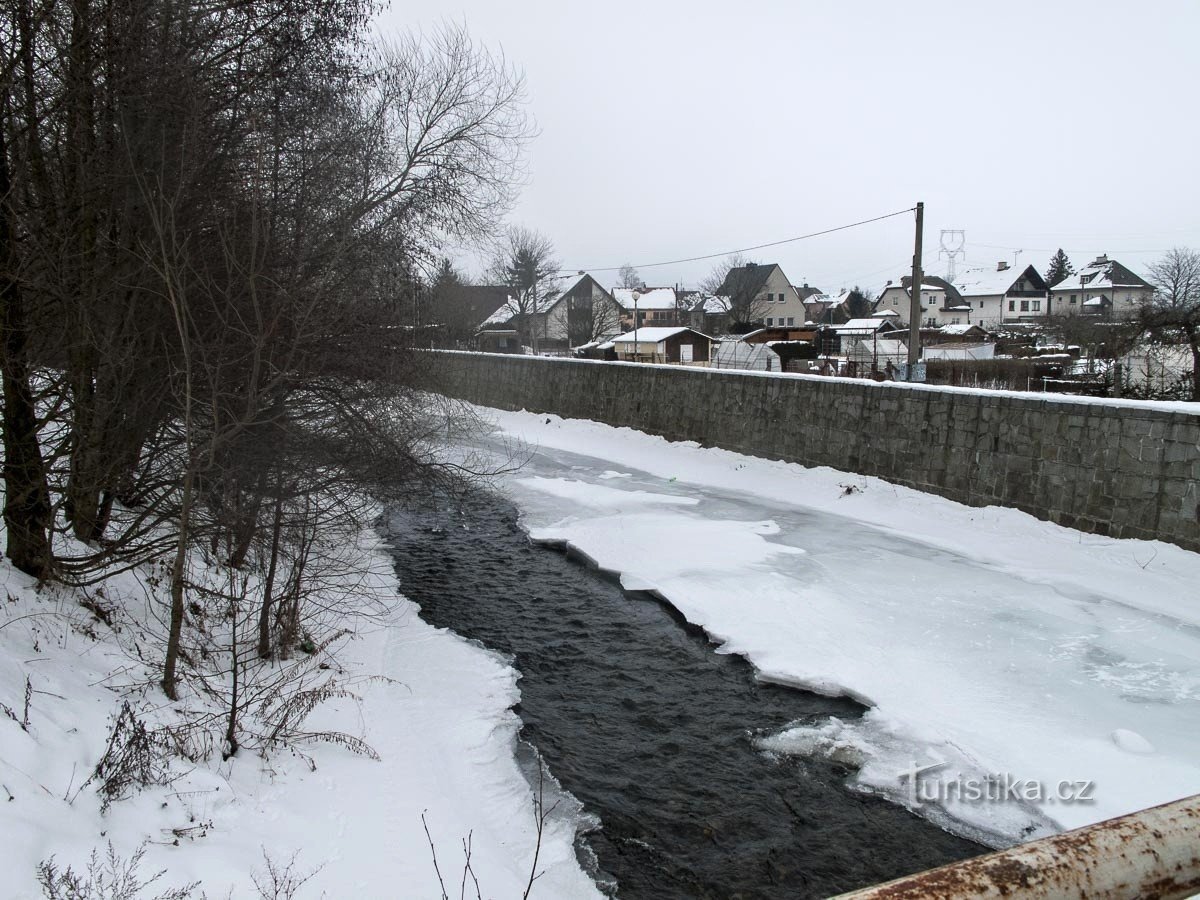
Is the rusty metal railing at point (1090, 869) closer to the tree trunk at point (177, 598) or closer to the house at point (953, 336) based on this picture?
the tree trunk at point (177, 598)

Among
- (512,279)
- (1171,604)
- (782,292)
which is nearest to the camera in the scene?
(1171,604)

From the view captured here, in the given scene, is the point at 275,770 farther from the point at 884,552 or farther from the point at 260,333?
the point at 884,552

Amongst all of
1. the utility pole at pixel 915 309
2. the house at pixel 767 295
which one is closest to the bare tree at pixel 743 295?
the house at pixel 767 295

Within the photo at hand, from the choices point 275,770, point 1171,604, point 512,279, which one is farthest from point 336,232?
point 512,279

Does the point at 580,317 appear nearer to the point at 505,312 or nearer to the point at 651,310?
the point at 505,312

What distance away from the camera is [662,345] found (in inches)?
1734

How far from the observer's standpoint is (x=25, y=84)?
6148 millimetres

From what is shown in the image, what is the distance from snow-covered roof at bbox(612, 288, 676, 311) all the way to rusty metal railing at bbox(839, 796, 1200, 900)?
6561 cm

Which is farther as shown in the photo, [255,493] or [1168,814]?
[255,493]

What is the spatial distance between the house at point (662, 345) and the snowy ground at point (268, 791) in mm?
37238

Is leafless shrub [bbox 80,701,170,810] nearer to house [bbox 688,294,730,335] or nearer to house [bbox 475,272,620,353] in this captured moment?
house [bbox 475,272,620,353]

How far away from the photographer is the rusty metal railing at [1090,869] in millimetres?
1030

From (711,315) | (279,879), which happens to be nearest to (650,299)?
(711,315)

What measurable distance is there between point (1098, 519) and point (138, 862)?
37.8 ft
